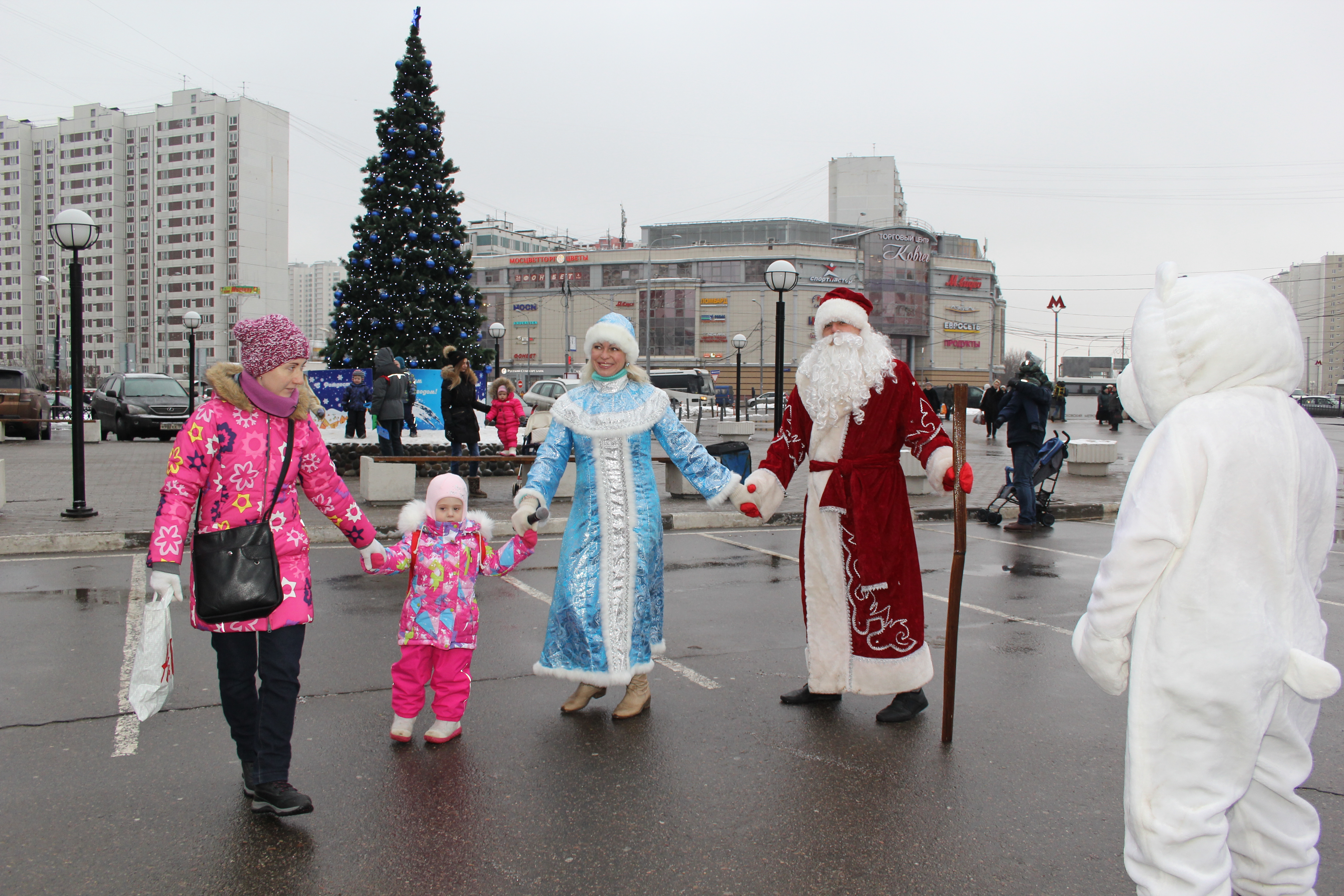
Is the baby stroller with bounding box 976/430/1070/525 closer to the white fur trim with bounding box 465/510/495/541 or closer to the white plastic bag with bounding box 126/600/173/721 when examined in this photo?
the white fur trim with bounding box 465/510/495/541

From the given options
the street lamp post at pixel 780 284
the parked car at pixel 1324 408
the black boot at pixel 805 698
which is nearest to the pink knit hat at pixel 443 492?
the black boot at pixel 805 698

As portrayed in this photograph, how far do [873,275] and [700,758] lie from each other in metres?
91.1

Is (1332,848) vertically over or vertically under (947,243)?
under

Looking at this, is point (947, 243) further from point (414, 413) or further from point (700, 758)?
point (700, 758)

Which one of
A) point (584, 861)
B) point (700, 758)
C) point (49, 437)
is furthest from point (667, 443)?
point (49, 437)

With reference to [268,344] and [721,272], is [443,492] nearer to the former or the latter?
[268,344]

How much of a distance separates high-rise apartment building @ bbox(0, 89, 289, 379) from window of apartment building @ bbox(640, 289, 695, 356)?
1918 inches

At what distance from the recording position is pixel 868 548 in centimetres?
448

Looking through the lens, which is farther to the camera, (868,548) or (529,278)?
(529,278)

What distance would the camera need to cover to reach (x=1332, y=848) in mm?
3246

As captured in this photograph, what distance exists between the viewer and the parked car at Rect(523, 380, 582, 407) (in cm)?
2880

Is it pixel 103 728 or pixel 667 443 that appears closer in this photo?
pixel 103 728

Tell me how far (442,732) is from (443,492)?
1034 mm

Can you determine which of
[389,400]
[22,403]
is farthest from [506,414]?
[22,403]
